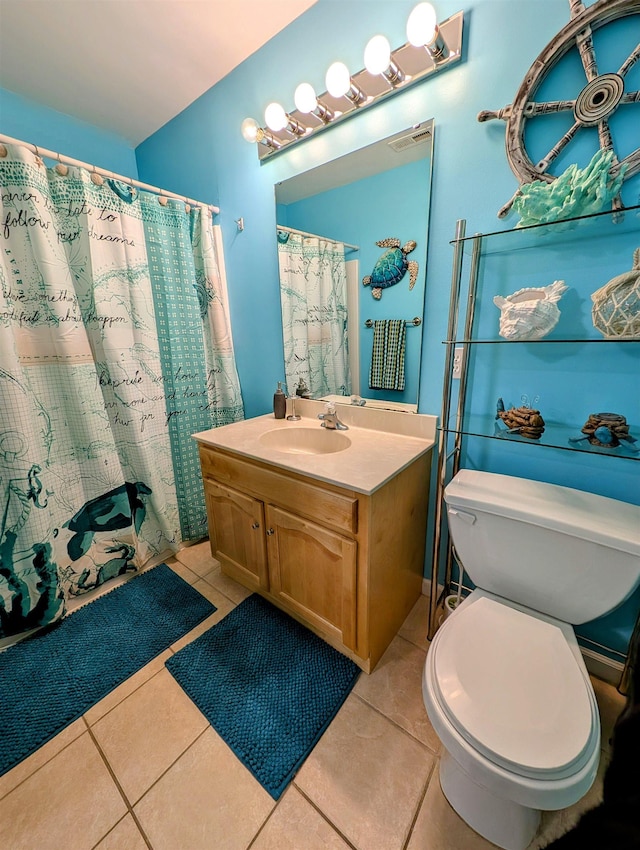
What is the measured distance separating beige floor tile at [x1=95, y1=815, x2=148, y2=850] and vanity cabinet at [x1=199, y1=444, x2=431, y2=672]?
2.33 feet

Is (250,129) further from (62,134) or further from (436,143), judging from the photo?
(62,134)

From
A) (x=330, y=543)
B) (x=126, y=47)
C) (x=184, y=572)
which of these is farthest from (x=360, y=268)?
(x=184, y=572)

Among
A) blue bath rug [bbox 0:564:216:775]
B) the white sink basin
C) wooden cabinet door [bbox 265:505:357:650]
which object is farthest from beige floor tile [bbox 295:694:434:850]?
the white sink basin

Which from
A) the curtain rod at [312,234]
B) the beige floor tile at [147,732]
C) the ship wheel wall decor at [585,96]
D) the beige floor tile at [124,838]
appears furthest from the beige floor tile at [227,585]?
the ship wheel wall decor at [585,96]

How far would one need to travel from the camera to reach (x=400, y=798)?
92cm

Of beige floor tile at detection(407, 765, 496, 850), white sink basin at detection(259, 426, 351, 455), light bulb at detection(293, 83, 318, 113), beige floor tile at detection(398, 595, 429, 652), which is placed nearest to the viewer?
beige floor tile at detection(407, 765, 496, 850)

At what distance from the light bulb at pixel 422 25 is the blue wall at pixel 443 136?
0.13 m

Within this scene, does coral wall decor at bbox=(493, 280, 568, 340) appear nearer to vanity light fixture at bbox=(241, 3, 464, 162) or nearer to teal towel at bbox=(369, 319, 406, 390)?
teal towel at bbox=(369, 319, 406, 390)

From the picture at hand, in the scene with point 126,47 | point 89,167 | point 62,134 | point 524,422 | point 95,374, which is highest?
point 126,47

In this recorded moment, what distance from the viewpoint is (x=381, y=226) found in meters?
1.34

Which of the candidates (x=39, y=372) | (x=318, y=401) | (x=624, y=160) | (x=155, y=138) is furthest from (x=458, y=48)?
(x=39, y=372)

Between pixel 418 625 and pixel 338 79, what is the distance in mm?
2224

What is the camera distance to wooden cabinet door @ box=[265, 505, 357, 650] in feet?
3.73

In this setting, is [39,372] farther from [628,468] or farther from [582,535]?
[628,468]
